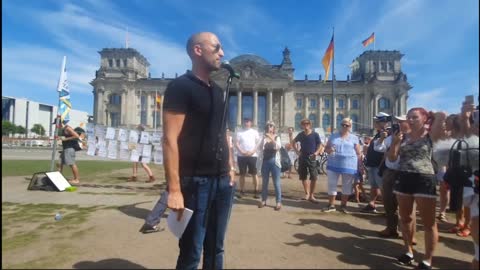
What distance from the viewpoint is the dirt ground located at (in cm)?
322

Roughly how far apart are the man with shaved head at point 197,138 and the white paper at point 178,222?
3 cm

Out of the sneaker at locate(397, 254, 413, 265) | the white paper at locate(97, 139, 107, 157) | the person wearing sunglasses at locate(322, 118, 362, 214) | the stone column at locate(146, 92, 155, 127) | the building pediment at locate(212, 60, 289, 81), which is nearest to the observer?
the sneaker at locate(397, 254, 413, 265)

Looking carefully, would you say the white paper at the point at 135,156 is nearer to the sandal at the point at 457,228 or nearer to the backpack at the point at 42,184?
the backpack at the point at 42,184

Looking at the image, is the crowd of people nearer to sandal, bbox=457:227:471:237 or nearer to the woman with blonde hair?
the woman with blonde hair

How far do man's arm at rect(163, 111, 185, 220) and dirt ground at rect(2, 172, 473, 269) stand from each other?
128 centimetres

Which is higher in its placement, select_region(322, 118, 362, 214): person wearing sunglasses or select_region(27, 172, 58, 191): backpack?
select_region(322, 118, 362, 214): person wearing sunglasses

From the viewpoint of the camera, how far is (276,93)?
74.1 meters

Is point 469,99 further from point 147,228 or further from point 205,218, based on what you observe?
point 147,228

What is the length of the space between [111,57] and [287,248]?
82382 millimetres

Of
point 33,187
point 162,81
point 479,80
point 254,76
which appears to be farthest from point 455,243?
point 162,81

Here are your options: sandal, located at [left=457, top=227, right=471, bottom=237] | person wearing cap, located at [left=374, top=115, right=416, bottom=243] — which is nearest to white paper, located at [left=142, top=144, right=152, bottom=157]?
person wearing cap, located at [left=374, top=115, right=416, bottom=243]

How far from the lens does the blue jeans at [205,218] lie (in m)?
2.15

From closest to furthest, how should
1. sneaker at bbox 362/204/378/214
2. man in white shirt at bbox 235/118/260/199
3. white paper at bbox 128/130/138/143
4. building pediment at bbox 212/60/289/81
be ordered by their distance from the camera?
sneaker at bbox 362/204/378/214, man in white shirt at bbox 235/118/260/199, white paper at bbox 128/130/138/143, building pediment at bbox 212/60/289/81

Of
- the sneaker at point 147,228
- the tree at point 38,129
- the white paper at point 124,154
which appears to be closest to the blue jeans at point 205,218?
the sneaker at point 147,228
